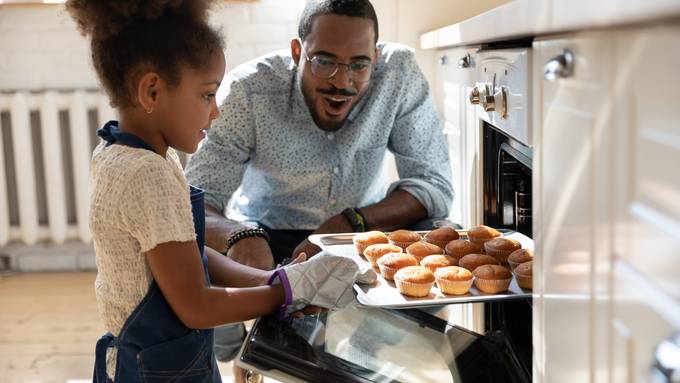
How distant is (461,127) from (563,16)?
3.87 ft

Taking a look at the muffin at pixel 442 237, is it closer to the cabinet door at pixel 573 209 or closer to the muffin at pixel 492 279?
the muffin at pixel 492 279

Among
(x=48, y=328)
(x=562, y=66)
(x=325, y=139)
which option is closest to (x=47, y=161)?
(x=48, y=328)

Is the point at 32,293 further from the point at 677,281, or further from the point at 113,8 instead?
the point at 677,281

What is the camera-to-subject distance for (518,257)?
1.27 meters

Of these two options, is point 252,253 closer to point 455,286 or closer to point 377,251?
point 377,251

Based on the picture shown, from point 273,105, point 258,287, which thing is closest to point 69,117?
point 273,105

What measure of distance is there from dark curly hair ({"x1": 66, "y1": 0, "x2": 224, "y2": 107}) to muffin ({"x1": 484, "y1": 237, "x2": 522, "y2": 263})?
1.74ft

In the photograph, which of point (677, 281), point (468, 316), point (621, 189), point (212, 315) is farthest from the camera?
point (468, 316)

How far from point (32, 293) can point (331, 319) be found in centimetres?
239

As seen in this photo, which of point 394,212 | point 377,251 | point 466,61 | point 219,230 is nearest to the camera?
point 377,251

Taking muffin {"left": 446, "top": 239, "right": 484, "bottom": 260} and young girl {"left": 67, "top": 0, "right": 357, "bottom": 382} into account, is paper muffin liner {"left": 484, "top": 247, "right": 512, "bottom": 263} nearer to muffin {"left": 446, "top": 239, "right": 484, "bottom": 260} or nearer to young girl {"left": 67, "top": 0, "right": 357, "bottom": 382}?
muffin {"left": 446, "top": 239, "right": 484, "bottom": 260}

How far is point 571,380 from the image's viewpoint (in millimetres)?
836

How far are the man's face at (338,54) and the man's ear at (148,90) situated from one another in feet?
2.49

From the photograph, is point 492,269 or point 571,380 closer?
point 571,380
